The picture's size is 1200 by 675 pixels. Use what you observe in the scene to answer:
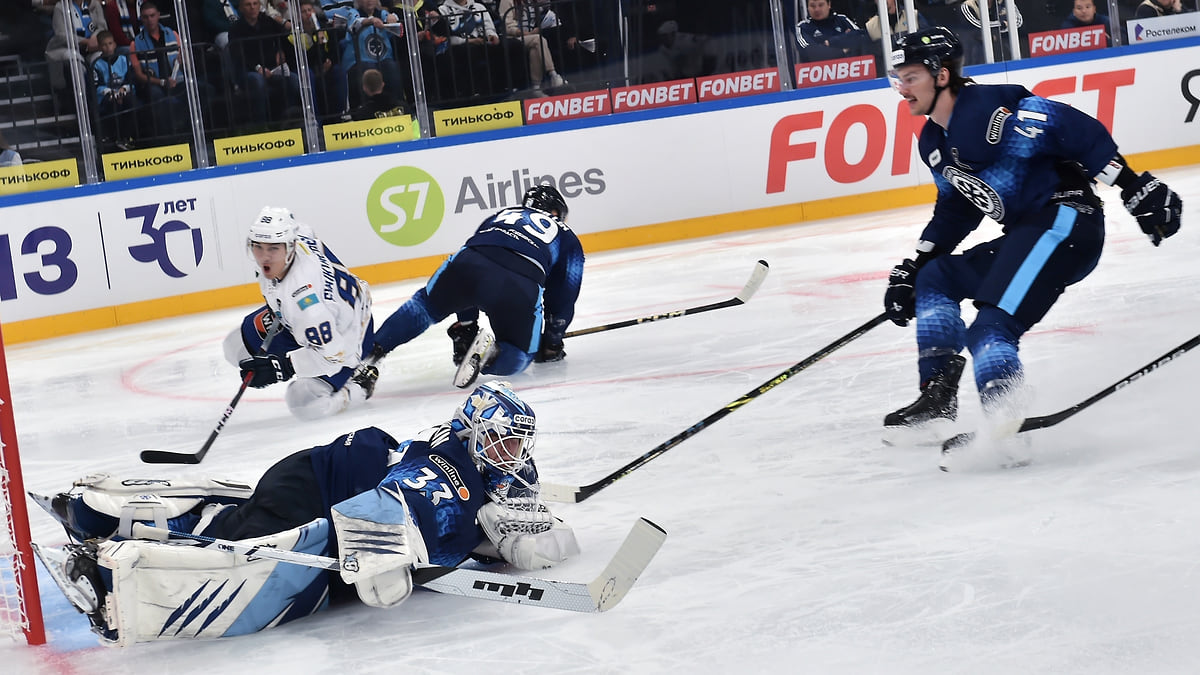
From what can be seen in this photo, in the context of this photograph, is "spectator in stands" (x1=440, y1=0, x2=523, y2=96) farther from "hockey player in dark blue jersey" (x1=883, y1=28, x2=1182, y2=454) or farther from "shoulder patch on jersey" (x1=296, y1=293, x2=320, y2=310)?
"hockey player in dark blue jersey" (x1=883, y1=28, x2=1182, y2=454)

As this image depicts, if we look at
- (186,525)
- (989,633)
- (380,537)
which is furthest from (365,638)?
(989,633)

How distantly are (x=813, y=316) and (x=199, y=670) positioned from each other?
12.2ft

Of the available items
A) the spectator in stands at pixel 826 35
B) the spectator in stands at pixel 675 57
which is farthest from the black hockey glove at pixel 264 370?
the spectator in stands at pixel 826 35

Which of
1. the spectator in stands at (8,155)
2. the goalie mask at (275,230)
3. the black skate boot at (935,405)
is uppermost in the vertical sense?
the spectator in stands at (8,155)

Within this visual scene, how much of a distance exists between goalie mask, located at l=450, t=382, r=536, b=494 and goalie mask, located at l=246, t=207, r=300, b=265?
2228mm

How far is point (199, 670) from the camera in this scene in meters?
2.36

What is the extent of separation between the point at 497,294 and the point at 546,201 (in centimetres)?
63

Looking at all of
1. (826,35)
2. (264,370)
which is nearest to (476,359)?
(264,370)

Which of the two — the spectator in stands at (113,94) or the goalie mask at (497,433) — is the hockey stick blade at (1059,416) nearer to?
the goalie mask at (497,433)

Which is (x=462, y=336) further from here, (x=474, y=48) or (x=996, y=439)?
(x=474, y=48)

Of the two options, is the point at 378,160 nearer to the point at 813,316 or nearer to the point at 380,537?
the point at 813,316

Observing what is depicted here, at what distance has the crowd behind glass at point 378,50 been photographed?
8.24 meters

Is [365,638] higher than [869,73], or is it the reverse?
[869,73]

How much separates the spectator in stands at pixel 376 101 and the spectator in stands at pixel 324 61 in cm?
11
